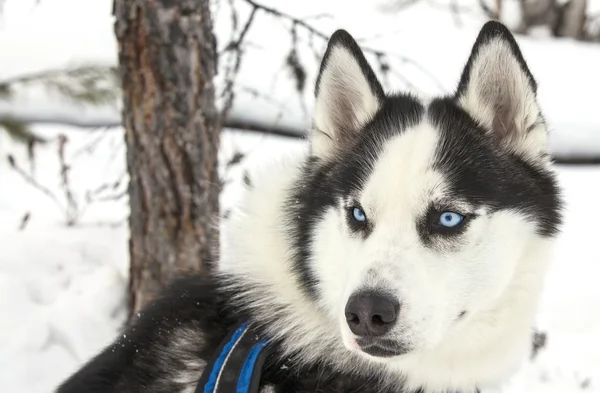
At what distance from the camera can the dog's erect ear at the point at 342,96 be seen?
7.45ft

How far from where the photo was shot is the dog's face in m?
1.97

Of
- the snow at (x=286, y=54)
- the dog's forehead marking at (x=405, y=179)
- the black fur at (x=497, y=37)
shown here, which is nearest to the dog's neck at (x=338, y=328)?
the dog's forehead marking at (x=405, y=179)

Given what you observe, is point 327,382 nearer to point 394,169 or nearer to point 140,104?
point 394,169

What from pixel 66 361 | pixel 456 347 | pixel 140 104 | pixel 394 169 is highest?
pixel 394 169

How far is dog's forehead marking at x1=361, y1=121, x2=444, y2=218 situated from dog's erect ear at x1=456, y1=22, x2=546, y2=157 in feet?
0.69

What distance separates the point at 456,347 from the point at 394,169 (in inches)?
24.6

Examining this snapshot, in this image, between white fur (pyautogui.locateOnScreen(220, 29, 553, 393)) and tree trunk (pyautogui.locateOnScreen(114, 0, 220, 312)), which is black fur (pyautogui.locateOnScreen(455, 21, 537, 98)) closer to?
white fur (pyautogui.locateOnScreen(220, 29, 553, 393))

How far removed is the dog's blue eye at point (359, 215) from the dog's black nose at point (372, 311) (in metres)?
0.32

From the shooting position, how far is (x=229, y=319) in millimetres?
2488

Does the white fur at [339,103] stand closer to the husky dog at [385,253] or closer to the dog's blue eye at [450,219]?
the husky dog at [385,253]

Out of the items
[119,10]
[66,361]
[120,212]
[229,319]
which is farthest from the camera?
[120,212]

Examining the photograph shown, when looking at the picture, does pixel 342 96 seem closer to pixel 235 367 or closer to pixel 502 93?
pixel 502 93

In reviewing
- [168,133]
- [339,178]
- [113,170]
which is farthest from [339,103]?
[113,170]

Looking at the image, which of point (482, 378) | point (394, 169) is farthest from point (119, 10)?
point (482, 378)
